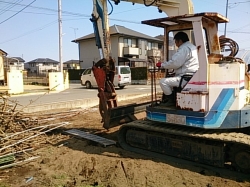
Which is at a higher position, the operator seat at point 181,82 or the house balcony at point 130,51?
the house balcony at point 130,51

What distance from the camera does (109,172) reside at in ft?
15.4

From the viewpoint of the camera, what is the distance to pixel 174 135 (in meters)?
5.10

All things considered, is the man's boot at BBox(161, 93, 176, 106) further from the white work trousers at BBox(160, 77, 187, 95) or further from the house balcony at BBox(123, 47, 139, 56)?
the house balcony at BBox(123, 47, 139, 56)

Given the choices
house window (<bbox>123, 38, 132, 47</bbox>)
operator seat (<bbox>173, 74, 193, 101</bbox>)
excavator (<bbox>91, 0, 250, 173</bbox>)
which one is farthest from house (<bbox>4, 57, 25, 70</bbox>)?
operator seat (<bbox>173, 74, 193, 101</bbox>)

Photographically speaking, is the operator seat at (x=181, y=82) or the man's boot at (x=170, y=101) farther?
the man's boot at (x=170, y=101)

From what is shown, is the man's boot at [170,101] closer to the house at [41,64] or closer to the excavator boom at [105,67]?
the excavator boom at [105,67]

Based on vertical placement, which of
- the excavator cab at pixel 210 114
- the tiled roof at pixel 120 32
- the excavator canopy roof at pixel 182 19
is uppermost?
the tiled roof at pixel 120 32

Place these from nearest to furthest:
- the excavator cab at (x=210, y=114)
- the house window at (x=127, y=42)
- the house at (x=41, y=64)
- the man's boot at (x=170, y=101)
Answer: the excavator cab at (x=210, y=114) → the man's boot at (x=170, y=101) → the house window at (x=127, y=42) → the house at (x=41, y=64)

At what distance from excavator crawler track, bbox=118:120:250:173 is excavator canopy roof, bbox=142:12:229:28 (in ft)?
6.52

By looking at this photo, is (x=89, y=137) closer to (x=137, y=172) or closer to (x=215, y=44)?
(x=137, y=172)

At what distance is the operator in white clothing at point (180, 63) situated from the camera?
4.96 meters

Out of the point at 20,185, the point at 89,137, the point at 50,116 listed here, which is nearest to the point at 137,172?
the point at 20,185

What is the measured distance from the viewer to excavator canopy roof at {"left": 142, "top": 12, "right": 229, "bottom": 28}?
15.5 ft

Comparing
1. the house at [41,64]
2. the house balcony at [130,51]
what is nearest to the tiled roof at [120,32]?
the house balcony at [130,51]
